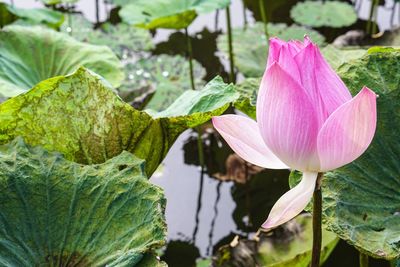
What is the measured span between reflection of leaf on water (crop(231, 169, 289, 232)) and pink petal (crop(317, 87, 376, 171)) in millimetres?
1369

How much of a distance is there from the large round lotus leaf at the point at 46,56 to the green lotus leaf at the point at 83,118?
550 millimetres

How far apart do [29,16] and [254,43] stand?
914 mm

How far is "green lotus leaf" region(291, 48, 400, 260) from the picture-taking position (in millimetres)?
1070

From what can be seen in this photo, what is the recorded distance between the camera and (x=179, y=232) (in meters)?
2.23

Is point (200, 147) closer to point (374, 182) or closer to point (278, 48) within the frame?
point (374, 182)

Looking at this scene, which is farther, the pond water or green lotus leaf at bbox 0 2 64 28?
green lotus leaf at bbox 0 2 64 28

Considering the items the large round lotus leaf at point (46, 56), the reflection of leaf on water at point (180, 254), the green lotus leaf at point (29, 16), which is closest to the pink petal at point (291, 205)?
the large round lotus leaf at point (46, 56)

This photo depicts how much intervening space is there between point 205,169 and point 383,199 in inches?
54.8

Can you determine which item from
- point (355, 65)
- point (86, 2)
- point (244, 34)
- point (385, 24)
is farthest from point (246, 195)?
point (86, 2)

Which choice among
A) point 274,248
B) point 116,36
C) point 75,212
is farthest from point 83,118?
point 116,36

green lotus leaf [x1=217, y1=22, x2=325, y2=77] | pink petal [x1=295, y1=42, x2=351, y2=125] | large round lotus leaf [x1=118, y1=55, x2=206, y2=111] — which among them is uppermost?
pink petal [x1=295, y1=42, x2=351, y2=125]

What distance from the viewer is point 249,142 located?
3.14 ft

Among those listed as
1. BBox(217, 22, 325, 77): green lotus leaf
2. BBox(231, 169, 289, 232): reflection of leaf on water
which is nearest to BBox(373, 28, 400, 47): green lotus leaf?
BBox(217, 22, 325, 77): green lotus leaf

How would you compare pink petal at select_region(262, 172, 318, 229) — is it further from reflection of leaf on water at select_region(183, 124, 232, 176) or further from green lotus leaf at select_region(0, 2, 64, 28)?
green lotus leaf at select_region(0, 2, 64, 28)
